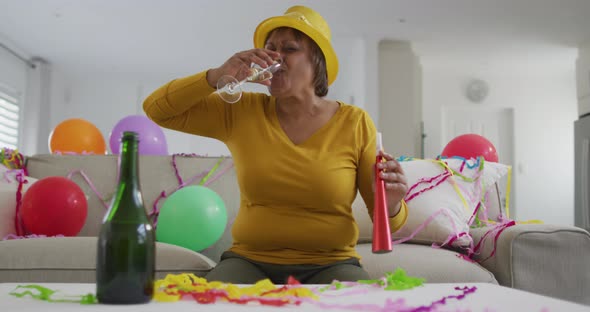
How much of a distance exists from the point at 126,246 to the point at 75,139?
2538 mm

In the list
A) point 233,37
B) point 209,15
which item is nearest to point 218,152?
point 233,37

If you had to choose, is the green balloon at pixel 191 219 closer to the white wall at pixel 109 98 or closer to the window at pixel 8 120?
the window at pixel 8 120

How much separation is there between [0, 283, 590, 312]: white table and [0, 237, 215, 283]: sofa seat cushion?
0.72 meters

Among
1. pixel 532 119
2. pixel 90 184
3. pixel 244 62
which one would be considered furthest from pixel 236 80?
pixel 532 119

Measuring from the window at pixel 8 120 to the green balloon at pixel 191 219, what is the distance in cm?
563

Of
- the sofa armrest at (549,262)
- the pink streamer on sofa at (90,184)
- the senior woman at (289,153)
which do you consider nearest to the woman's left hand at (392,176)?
the senior woman at (289,153)

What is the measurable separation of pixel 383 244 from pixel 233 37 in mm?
6181

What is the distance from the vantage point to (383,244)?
3.51 feet

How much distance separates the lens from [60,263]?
5.51 ft

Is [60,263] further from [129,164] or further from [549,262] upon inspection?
[549,262]

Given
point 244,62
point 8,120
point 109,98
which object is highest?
point 109,98

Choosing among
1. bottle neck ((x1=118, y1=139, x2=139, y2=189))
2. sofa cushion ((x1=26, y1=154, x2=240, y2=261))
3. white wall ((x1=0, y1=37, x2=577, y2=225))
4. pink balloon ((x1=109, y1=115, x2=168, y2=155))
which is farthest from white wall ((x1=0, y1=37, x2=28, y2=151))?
bottle neck ((x1=118, y1=139, x2=139, y2=189))

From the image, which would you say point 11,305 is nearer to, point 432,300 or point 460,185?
point 432,300

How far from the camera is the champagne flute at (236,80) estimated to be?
57.0 inches
